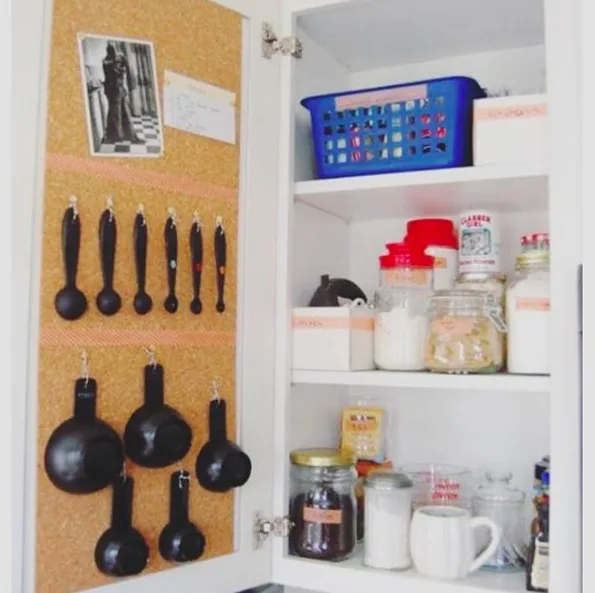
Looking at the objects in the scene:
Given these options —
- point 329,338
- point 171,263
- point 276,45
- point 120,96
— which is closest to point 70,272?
point 171,263

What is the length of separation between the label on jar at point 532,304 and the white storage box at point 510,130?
23 cm

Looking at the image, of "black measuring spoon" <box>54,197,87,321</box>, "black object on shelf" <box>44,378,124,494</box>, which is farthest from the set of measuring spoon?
"black object on shelf" <box>44,378,124,494</box>

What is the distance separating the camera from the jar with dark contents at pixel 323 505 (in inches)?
56.8

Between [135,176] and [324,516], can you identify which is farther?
[324,516]

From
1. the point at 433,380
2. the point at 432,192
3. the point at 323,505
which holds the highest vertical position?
the point at 432,192

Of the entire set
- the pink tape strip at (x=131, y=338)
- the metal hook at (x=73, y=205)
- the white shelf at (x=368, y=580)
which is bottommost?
the white shelf at (x=368, y=580)

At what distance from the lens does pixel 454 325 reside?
140cm

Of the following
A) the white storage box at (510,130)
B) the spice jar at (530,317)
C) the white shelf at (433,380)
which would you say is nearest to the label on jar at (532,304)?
the spice jar at (530,317)

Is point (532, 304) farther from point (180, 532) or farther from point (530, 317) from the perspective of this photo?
point (180, 532)

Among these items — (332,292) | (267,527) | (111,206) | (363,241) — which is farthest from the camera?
(363,241)


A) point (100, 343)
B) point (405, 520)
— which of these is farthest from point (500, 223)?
point (100, 343)

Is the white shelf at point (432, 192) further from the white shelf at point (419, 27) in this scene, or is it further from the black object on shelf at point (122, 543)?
the black object on shelf at point (122, 543)

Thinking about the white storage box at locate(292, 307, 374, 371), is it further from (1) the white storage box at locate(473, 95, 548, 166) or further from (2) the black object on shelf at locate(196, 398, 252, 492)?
(1) the white storage box at locate(473, 95, 548, 166)

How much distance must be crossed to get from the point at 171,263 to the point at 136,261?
0.21 ft
